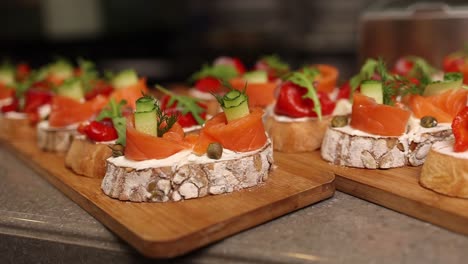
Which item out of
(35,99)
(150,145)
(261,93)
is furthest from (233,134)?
(35,99)

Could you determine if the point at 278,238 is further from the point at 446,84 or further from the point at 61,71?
the point at 61,71

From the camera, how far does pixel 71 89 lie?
123 inches

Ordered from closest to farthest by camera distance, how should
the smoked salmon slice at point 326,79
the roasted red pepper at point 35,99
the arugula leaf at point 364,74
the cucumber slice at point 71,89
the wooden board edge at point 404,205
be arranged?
1. the wooden board edge at point 404,205
2. the arugula leaf at point 364,74
3. the cucumber slice at point 71,89
4. the smoked salmon slice at point 326,79
5. the roasted red pepper at point 35,99

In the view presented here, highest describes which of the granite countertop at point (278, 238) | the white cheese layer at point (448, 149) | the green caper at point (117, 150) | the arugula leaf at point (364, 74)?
the arugula leaf at point (364, 74)

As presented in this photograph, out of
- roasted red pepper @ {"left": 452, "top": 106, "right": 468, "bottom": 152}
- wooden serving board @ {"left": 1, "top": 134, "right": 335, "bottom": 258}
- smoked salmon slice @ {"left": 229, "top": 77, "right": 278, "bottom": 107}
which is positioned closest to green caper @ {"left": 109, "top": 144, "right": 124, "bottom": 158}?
wooden serving board @ {"left": 1, "top": 134, "right": 335, "bottom": 258}

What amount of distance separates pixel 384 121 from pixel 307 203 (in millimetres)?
567

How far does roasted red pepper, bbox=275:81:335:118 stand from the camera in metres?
2.85

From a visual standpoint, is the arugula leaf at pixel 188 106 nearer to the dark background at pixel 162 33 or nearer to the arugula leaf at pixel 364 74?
the arugula leaf at pixel 364 74

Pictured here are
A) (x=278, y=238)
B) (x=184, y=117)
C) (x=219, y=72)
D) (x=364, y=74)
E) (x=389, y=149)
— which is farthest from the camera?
(x=219, y=72)

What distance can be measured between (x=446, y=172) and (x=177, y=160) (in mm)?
1080

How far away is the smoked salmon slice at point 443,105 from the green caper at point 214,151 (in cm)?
105

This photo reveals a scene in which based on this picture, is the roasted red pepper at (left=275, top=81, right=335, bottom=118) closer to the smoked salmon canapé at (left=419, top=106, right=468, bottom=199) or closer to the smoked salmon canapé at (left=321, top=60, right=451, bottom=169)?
the smoked salmon canapé at (left=321, top=60, right=451, bottom=169)

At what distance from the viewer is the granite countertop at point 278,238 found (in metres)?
1.77

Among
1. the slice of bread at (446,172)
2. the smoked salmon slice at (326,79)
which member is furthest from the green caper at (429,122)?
the smoked salmon slice at (326,79)
